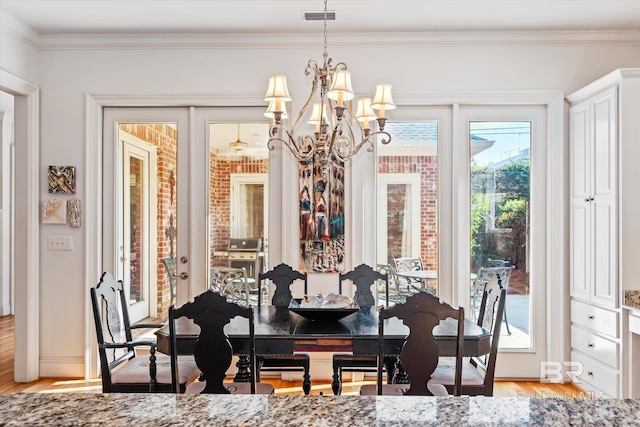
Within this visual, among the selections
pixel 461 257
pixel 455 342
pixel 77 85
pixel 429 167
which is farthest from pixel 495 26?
pixel 77 85

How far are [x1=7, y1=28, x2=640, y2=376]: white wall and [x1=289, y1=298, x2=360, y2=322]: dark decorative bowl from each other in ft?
5.86

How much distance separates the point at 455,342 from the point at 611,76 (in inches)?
84.6

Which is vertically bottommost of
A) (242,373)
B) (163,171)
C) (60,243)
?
(242,373)

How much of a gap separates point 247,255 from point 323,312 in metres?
1.38

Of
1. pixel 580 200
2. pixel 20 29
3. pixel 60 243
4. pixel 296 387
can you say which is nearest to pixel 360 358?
pixel 296 387

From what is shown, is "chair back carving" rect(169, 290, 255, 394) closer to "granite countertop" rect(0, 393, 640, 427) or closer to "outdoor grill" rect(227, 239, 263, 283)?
"granite countertop" rect(0, 393, 640, 427)

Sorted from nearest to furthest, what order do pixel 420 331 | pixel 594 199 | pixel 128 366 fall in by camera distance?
pixel 420 331
pixel 128 366
pixel 594 199

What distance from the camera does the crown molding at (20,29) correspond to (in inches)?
131

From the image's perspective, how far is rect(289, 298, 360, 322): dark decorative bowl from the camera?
257cm

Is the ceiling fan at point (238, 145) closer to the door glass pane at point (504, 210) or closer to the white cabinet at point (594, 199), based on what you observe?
the door glass pane at point (504, 210)

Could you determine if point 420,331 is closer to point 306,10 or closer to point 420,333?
point 420,333

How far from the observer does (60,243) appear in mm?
3711

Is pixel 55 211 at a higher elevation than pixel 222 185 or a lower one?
lower

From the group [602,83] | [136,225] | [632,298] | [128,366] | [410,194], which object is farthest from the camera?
[136,225]
